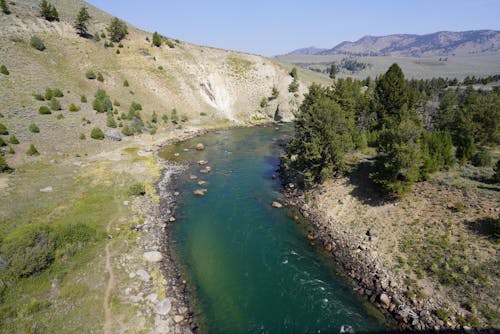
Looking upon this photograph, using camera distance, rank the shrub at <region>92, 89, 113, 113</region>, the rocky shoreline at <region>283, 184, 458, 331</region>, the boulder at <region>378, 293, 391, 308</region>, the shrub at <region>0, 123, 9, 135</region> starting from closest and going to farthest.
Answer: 1. the rocky shoreline at <region>283, 184, 458, 331</region>
2. the boulder at <region>378, 293, 391, 308</region>
3. the shrub at <region>0, 123, 9, 135</region>
4. the shrub at <region>92, 89, 113, 113</region>

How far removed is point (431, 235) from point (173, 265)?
23.4 metres

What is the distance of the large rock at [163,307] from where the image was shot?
16.7 m

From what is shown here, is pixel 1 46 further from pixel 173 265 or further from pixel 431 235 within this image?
pixel 431 235

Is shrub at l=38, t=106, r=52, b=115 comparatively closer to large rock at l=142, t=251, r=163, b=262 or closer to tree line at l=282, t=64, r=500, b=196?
large rock at l=142, t=251, r=163, b=262

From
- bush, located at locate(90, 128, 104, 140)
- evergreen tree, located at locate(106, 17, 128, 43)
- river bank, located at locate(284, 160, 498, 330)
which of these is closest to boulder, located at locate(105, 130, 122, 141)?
bush, located at locate(90, 128, 104, 140)

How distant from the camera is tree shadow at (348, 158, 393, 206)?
91.2 feet

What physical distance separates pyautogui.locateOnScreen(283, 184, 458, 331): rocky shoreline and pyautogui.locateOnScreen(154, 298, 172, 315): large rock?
14.8 meters

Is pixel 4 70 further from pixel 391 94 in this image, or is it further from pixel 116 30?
pixel 391 94

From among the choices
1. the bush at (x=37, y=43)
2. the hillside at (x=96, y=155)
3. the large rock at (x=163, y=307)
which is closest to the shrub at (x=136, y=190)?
the hillside at (x=96, y=155)

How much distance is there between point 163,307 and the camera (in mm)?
17047

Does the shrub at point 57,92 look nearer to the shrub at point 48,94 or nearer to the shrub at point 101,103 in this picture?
the shrub at point 48,94

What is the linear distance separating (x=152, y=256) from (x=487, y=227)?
2860 cm

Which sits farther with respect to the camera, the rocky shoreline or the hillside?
the rocky shoreline

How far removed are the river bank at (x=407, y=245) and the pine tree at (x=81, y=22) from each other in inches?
3166
